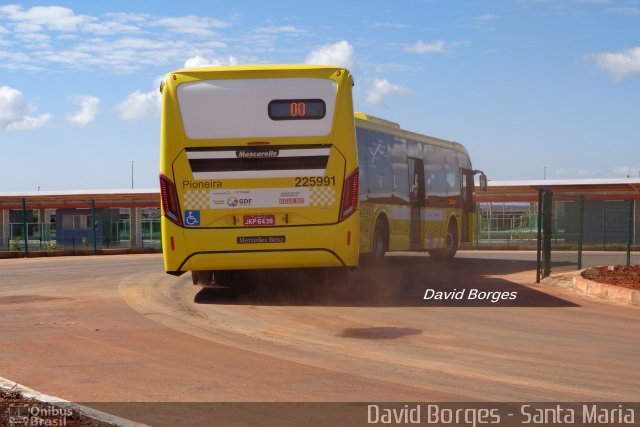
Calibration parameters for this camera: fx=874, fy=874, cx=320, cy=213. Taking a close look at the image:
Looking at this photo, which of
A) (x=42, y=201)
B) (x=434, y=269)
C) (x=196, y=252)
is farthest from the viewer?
(x=42, y=201)

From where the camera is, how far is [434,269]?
74.3 feet

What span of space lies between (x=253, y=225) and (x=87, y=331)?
3848 millimetres

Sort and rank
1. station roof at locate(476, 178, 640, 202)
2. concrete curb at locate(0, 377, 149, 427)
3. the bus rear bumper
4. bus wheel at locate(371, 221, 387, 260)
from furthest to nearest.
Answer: station roof at locate(476, 178, 640, 202) → bus wheel at locate(371, 221, 387, 260) → the bus rear bumper → concrete curb at locate(0, 377, 149, 427)

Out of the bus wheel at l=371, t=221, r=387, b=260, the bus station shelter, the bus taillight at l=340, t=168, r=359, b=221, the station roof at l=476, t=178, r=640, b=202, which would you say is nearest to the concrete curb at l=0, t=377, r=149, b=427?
the bus taillight at l=340, t=168, r=359, b=221

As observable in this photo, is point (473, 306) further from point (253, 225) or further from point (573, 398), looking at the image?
point (573, 398)

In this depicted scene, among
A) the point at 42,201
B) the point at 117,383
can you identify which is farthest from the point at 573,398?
the point at 42,201

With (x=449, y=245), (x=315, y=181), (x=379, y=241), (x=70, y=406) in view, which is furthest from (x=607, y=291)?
(x=70, y=406)

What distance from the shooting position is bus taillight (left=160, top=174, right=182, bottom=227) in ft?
45.8

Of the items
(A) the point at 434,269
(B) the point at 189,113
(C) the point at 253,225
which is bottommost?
(A) the point at 434,269

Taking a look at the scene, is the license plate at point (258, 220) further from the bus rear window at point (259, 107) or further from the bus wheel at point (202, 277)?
the bus wheel at point (202, 277)

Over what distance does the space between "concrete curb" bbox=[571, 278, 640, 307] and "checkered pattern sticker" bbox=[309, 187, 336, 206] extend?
513cm

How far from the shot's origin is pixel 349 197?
14.1 meters

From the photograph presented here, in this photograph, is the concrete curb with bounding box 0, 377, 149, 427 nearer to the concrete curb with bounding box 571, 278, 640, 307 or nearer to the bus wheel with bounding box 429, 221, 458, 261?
the concrete curb with bounding box 571, 278, 640, 307

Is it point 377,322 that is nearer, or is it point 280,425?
point 280,425
